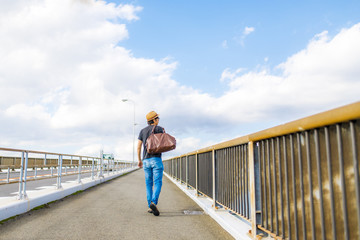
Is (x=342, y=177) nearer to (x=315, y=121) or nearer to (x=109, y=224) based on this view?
(x=315, y=121)

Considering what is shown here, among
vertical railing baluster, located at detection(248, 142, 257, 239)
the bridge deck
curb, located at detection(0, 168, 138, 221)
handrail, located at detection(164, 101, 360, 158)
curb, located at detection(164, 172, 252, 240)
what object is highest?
handrail, located at detection(164, 101, 360, 158)

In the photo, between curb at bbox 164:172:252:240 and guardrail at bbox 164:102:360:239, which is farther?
curb at bbox 164:172:252:240

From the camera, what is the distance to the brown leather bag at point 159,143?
17.5 feet

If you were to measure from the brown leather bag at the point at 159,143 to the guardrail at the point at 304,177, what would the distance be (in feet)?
5.44

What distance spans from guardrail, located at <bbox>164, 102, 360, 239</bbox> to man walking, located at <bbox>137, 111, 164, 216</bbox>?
6.02 feet

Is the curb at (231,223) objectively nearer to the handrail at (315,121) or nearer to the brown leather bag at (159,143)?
the handrail at (315,121)

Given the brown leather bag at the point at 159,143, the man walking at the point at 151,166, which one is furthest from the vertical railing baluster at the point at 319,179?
the man walking at the point at 151,166

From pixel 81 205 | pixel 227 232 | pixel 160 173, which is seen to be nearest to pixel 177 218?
pixel 160 173

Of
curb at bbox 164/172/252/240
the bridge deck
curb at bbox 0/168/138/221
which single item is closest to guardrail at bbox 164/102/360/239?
curb at bbox 164/172/252/240

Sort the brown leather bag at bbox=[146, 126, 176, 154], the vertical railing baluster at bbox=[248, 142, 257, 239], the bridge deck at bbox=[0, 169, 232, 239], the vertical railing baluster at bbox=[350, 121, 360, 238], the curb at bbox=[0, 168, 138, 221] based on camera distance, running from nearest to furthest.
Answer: the vertical railing baluster at bbox=[350, 121, 360, 238] → the vertical railing baluster at bbox=[248, 142, 257, 239] → the bridge deck at bbox=[0, 169, 232, 239] → the curb at bbox=[0, 168, 138, 221] → the brown leather bag at bbox=[146, 126, 176, 154]

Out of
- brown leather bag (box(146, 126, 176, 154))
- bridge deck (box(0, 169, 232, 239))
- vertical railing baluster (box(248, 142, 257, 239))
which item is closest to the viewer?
vertical railing baluster (box(248, 142, 257, 239))

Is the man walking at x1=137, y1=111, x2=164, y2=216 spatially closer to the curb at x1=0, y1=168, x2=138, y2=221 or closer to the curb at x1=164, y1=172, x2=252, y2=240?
the curb at x1=164, y1=172, x2=252, y2=240

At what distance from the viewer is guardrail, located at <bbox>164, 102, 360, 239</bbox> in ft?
6.11

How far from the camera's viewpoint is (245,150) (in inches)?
151
